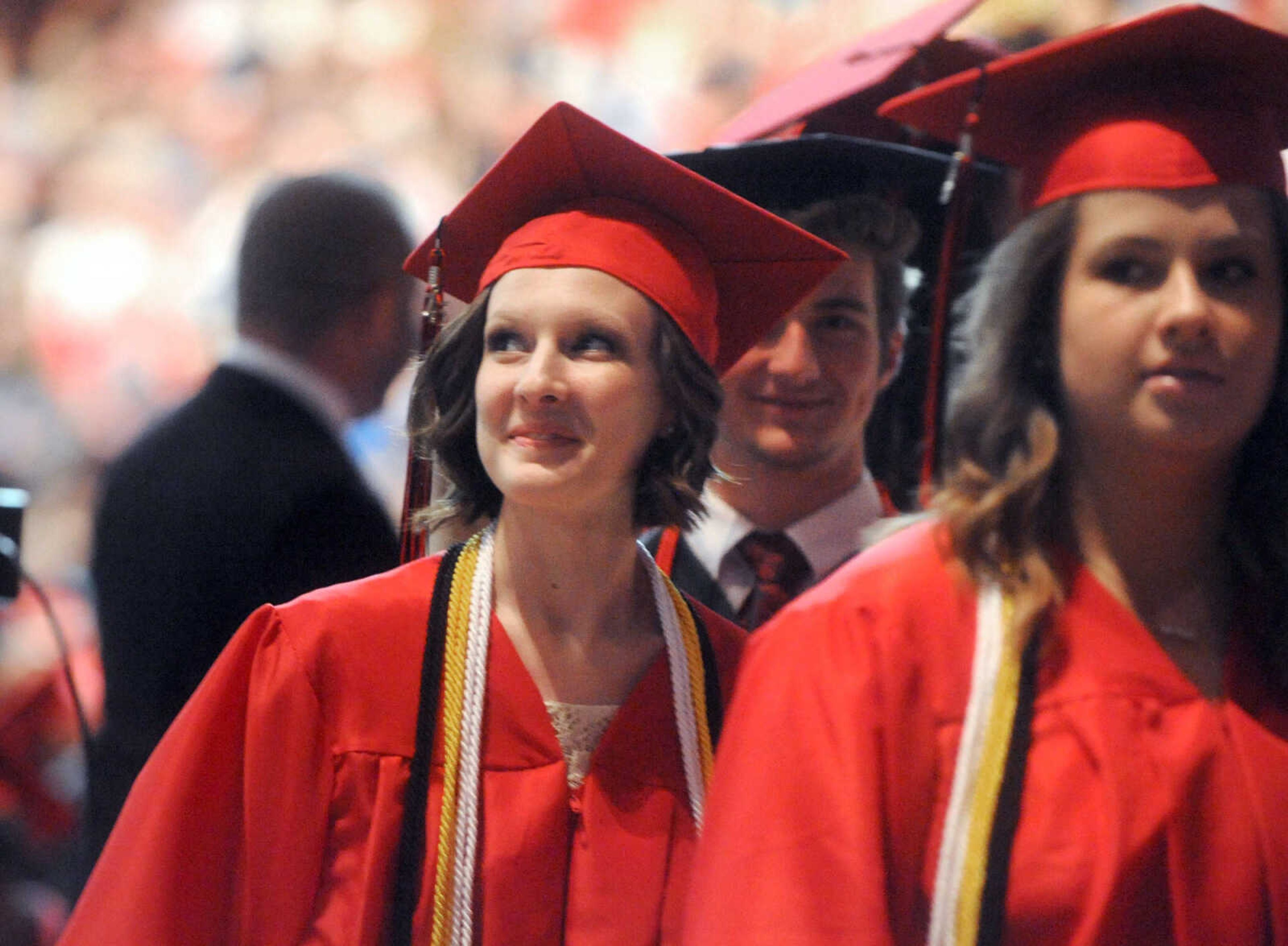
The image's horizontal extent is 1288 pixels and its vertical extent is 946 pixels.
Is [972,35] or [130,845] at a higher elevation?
[972,35]

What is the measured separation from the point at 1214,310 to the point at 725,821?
1.90 ft

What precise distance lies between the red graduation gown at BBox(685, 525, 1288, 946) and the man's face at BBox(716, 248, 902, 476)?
1.73 feet

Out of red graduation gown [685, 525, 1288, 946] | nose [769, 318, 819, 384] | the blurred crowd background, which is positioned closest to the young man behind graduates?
nose [769, 318, 819, 384]

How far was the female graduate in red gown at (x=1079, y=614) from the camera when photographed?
3.74 ft

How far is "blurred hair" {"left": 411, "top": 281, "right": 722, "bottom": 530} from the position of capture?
141cm

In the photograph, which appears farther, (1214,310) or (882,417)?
(882,417)

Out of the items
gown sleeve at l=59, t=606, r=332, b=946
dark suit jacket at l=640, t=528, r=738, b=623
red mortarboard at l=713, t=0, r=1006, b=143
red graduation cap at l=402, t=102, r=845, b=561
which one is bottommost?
Answer: gown sleeve at l=59, t=606, r=332, b=946

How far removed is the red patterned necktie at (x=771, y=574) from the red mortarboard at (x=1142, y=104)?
24.2 inches

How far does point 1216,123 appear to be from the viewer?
1.22m

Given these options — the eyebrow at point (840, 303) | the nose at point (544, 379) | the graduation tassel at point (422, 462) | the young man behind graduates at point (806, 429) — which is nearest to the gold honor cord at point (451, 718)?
the graduation tassel at point (422, 462)

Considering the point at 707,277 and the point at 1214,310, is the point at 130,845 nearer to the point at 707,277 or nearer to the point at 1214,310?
the point at 707,277

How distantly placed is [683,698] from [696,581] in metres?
0.40

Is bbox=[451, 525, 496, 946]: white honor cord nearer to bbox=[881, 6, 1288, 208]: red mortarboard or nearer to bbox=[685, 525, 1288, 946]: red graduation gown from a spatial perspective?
bbox=[685, 525, 1288, 946]: red graduation gown

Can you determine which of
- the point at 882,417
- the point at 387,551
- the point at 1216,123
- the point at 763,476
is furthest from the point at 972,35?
the point at 387,551
